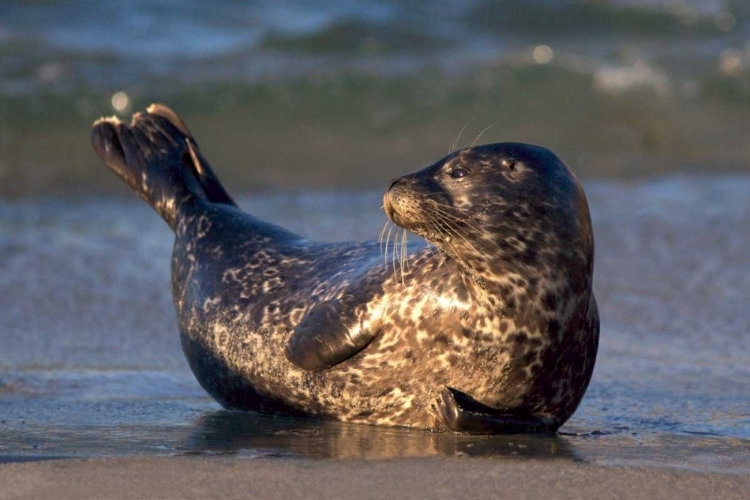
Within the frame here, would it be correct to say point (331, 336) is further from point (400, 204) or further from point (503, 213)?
point (503, 213)

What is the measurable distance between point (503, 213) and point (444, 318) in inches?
16.9

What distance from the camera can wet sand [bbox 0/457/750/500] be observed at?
3.80m

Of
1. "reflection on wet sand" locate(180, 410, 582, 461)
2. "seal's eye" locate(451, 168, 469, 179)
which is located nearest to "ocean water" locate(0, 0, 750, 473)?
"reflection on wet sand" locate(180, 410, 582, 461)

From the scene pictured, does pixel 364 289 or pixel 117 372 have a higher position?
pixel 364 289

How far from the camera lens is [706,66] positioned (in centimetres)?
1510

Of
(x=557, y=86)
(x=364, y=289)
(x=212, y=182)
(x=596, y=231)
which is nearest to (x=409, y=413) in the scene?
(x=364, y=289)

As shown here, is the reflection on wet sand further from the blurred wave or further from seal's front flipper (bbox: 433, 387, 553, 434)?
the blurred wave

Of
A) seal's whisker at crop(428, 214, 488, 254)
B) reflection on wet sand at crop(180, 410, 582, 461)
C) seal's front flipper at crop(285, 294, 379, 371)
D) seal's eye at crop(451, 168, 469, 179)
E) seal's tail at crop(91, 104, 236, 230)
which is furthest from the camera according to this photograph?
seal's tail at crop(91, 104, 236, 230)

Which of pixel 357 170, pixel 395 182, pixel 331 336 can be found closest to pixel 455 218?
pixel 395 182

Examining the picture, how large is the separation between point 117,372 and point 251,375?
0.81 meters

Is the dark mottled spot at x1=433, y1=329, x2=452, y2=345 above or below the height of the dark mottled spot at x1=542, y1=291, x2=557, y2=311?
below

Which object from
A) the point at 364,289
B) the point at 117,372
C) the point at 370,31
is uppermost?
the point at 370,31

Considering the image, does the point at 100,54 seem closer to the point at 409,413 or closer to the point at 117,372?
the point at 117,372

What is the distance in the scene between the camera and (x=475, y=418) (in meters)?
4.62
